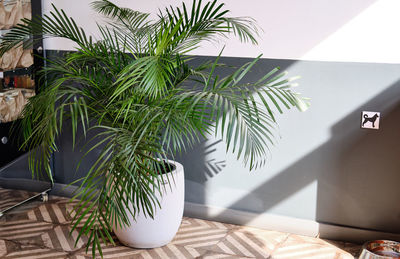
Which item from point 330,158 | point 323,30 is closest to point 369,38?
point 323,30

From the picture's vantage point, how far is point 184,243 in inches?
119

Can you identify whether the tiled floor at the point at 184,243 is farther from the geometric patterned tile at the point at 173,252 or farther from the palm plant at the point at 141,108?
the palm plant at the point at 141,108

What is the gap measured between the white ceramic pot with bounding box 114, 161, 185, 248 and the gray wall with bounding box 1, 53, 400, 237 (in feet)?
1.76

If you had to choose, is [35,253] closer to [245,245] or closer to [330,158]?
[245,245]

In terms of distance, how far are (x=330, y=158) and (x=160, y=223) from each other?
1171 mm

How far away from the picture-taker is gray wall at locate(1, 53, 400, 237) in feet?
9.57

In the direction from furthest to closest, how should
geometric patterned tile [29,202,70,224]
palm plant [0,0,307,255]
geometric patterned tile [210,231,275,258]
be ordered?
geometric patterned tile [29,202,70,224], geometric patterned tile [210,231,275,258], palm plant [0,0,307,255]

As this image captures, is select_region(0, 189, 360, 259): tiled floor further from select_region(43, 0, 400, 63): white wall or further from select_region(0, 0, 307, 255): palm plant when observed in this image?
select_region(43, 0, 400, 63): white wall

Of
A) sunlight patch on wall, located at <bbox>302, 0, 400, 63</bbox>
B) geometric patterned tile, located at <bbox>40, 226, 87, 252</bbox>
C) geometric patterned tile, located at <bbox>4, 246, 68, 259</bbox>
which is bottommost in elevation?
geometric patterned tile, located at <bbox>4, 246, 68, 259</bbox>

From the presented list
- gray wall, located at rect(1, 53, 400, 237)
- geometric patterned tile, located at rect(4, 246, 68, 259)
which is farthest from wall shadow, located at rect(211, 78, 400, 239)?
geometric patterned tile, located at rect(4, 246, 68, 259)

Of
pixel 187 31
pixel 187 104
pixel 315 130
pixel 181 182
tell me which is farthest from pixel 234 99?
pixel 315 130

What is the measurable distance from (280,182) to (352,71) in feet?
2.86

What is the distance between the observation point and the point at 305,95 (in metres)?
3.04

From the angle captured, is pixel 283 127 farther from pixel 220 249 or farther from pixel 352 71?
pixel 220 249
